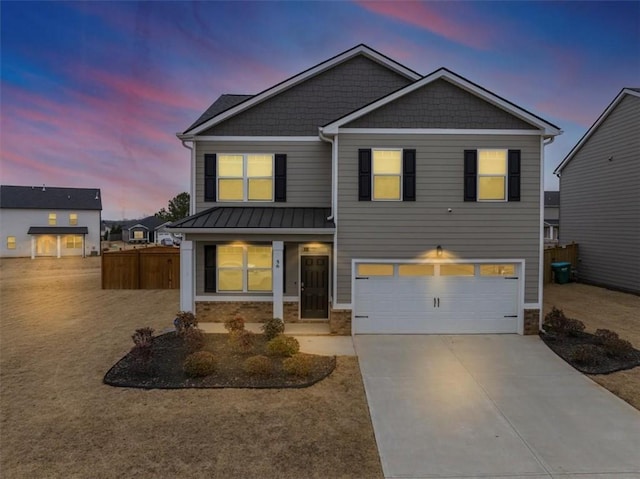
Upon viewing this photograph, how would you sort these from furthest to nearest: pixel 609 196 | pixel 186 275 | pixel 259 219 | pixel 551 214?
pixel 551 214 < pixel 609 196 < pixel 259 219 < pixel 186 275

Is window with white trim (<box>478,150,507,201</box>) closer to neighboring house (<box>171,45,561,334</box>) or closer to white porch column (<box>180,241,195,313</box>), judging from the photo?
neighboring house (<box>171,45,561,334</box>)

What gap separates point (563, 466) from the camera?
14.0ft

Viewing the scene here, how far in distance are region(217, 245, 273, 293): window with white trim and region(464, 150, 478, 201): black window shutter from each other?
6231 mm

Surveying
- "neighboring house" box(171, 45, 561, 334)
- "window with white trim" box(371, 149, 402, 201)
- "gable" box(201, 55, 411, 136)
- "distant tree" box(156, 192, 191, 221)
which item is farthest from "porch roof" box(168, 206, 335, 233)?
"distant tree" box(156, 192, 191, 221)

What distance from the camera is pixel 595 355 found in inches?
300

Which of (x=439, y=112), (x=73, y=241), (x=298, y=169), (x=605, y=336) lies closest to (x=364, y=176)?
(x=298, y=169)

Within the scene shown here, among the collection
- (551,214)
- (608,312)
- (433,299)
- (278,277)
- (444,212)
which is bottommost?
(608,312)

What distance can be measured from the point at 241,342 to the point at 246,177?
549cm

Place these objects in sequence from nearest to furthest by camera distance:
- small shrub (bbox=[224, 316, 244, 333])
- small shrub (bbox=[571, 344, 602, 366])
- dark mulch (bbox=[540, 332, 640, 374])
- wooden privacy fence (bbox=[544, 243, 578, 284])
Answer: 1. dark mulch (bbox=[540, 332, 640, 374])
2. small shrub (bbox=[571, 344, 602, 366])
3. small shrub (bbox=[224, 316, 244, 333])
4. wooden privacy fence (bbox=[544, 243, 578, 284])

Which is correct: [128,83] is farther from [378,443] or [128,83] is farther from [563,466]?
[563,466]

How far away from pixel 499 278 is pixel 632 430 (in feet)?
16.6

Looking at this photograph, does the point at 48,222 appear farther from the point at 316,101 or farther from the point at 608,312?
the point at 608,312

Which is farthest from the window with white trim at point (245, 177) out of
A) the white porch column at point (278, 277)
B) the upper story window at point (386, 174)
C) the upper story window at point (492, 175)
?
the upper story window at point (492, 175)

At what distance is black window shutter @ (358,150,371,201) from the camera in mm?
9711
